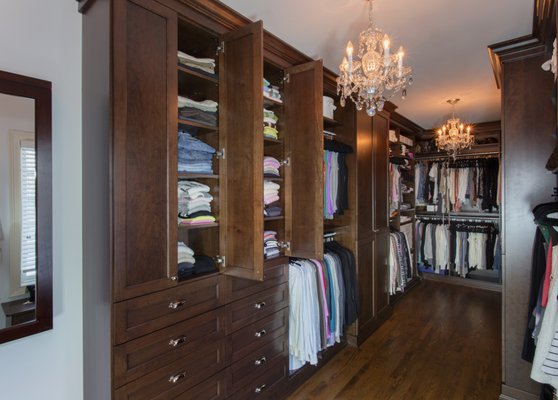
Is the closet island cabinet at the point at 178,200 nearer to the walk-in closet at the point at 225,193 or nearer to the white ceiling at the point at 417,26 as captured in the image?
the walk-in closet at the point at 225,193

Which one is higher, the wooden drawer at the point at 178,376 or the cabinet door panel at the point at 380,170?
the cabinet door panel at the point at 380,170

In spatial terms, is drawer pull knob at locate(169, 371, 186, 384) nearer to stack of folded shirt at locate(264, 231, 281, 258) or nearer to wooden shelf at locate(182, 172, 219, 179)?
stack of folded shirt at locate(264, 231, 281, 258)

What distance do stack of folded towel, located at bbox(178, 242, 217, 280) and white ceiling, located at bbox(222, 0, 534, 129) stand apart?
140 centimetres

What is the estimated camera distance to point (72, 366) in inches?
59.3

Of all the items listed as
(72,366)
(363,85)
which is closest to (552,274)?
(363,85)

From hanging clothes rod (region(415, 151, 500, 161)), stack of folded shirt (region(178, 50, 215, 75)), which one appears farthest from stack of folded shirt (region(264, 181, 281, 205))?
hanging clothes rod (region(415, 151, 500, 161))

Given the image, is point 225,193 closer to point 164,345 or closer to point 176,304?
point 176,304

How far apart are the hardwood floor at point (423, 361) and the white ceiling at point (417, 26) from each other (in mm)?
2589

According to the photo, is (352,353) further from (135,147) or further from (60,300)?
(135,147)

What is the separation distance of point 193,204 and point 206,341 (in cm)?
76

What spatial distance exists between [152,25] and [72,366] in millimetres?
1731

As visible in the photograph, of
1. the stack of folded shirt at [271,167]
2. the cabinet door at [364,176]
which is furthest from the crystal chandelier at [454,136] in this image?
the stack of folded shirt at [271,167]

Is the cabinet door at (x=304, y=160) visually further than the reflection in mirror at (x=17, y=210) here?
Yes

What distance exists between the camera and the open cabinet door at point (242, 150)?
5.05 feet
